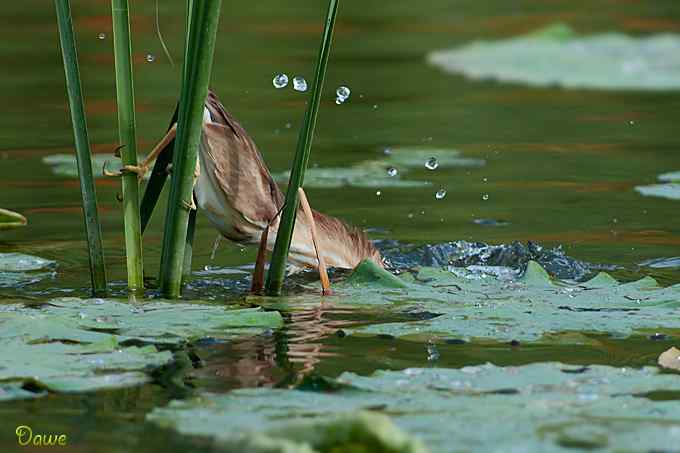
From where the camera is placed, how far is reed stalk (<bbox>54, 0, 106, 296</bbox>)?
4191mm

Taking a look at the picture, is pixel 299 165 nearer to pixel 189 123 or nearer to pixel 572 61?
pixel 189 123

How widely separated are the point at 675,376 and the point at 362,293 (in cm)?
128

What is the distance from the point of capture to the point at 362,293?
4.61m

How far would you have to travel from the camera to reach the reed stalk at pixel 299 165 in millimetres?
4098

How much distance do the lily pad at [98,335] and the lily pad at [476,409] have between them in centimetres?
33

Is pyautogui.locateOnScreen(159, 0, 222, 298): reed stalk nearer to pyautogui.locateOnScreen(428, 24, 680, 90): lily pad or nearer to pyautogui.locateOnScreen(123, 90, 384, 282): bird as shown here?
pyautogui.locateOnScreen(123, 90, 384, 282): bird

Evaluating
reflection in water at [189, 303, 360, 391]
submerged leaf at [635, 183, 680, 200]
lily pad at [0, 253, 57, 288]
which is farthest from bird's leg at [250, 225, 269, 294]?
submerged leaf at [635, 183, 680, 200]

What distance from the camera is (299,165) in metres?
4.27

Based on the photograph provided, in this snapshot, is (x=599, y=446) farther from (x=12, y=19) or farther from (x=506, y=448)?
(x=12, y=19)

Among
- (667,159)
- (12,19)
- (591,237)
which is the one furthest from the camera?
(12,19)

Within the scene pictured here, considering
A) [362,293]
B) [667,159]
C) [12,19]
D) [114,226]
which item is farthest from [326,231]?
[12,19]

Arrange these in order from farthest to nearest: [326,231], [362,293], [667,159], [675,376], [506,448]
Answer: [667,159] < [326,231] < [362,293] < [675,376] < [506,448]

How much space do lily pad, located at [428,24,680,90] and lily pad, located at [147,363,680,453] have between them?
722 cm

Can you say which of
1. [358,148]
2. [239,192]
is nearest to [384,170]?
[358,148]
